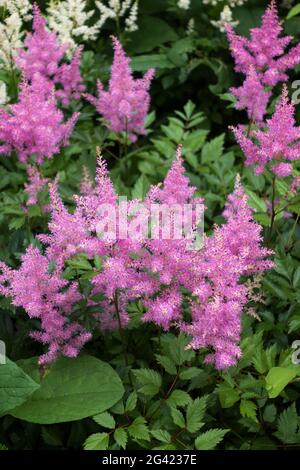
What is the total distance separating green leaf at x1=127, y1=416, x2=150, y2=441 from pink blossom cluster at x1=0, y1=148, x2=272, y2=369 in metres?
0.32

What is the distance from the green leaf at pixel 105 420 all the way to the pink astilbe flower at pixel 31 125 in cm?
136

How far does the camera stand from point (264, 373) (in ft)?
7.57

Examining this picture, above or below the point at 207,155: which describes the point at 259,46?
above

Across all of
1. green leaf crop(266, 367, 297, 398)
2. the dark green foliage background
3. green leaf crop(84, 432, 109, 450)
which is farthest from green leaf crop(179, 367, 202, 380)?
green leaf crop(84, 432, 109, 450)

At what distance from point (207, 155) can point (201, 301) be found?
5.86ft

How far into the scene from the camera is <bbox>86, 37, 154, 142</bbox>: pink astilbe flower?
3.22 m

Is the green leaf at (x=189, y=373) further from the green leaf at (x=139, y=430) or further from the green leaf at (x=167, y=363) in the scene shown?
the green leaf at (x=139, y=430)

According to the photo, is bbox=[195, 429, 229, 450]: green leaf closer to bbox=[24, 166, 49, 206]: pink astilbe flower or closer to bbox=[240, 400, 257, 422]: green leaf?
bbox=[240, 400, 257, 422]: green leaf

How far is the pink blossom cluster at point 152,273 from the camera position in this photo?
196 centimetres

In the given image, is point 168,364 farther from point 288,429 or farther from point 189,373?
point 288,429

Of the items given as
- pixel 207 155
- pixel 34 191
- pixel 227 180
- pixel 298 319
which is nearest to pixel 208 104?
pixel 207 155

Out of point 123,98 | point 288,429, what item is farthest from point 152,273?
point 123,98

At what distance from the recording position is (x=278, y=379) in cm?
201

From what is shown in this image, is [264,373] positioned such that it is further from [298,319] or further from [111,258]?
[111,258]
